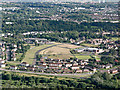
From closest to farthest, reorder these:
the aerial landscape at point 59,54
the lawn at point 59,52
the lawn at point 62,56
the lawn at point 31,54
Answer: the aerial landscape at point 59,54, the lawn at point 31,54, the lawn at point 62,56, the lawn at point 59,52

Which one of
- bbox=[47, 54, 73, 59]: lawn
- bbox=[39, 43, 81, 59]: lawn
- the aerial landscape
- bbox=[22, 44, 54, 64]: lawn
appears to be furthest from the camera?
bbox=[39, 43, 81, 59]: lawn

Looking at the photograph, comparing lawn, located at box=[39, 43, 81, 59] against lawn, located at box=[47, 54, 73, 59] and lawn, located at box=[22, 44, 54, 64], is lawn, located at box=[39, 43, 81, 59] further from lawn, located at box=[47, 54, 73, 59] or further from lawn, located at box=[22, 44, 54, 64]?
lawn, located at box=[22, 44, 54, 64]

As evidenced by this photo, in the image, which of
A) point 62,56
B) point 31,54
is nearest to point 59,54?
point 62,56

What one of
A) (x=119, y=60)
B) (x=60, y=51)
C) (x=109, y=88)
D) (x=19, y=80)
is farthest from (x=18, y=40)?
(x=109, y=88)

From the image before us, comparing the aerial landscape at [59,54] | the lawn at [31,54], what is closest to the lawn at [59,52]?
the aerial landscape at [59,54]

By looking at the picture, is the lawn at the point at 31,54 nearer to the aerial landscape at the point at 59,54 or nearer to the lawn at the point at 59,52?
the aerial landscape at the point at 59,54

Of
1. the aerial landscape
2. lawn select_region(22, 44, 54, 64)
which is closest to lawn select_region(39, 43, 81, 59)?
the aerial landscape

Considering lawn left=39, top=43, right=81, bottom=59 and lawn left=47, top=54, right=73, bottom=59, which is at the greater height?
lawn left=39, top=43, right=81, bottom=59

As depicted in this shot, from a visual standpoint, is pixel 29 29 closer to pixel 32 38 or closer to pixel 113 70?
pixel 32 38
